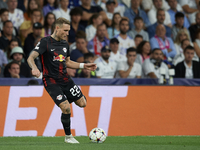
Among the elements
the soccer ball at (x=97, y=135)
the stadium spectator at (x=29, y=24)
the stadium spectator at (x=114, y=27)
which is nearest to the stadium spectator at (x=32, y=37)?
the stadium spectator at (x=29, y=24)

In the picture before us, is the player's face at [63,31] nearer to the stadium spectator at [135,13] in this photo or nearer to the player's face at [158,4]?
the stadium spectator at [135,13]

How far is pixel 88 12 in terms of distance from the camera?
42.4 ft

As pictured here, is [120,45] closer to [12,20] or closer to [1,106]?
[12,20]

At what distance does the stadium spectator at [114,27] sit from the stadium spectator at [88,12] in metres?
0.20

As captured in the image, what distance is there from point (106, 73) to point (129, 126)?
239 cm

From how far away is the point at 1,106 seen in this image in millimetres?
8523

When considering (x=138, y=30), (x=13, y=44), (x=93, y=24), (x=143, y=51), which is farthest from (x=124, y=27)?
(x=13, y=44)

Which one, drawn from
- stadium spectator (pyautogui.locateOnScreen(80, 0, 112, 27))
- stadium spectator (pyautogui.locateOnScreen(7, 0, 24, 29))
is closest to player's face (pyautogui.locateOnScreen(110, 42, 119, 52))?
stadium spectator (pyautogui.locateOnScreen(80, 0, 112, 27))

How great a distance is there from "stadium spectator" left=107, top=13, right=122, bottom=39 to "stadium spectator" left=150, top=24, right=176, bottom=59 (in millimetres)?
1218

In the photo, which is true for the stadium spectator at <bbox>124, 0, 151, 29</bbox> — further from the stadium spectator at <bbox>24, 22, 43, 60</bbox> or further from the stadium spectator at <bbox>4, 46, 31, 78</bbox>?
the stadium spectator at <bbox>4, 46, 31, 78</bbox>

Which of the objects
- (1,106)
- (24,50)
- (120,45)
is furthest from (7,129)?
(120,45)

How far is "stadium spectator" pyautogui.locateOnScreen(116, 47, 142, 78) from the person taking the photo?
36.1 feet

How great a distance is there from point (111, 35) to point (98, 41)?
36.5 inches

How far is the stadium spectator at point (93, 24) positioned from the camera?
12.3 meters
